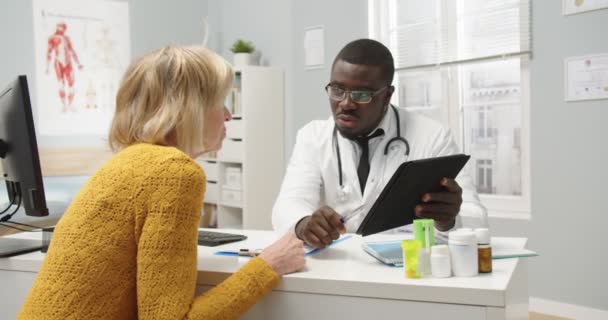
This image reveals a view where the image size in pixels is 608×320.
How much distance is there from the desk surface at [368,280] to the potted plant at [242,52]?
3230 millimetres

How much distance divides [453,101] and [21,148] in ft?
8.46

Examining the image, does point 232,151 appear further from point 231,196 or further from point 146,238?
point 146,238

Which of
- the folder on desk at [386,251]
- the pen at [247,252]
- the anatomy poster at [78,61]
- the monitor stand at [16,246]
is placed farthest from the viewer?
the anatomy poster at [78,61]

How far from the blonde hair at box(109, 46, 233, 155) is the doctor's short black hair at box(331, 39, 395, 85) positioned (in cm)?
84

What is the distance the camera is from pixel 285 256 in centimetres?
122

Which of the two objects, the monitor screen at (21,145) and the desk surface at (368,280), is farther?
the monitor screen at (21,145)

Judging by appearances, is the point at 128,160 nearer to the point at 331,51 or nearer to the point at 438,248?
the point at 438,248

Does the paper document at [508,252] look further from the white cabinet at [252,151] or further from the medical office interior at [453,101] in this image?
the white cabinet at [252,151]

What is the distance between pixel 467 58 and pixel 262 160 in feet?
5.62

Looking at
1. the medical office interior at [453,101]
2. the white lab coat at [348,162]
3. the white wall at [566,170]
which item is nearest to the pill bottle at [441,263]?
the medical office interior at [453,101]

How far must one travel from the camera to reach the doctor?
197cm

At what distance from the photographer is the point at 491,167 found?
11.2 ft

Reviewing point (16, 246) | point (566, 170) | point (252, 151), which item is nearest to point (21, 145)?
point (16, 246)

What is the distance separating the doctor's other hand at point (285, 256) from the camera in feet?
3.94
